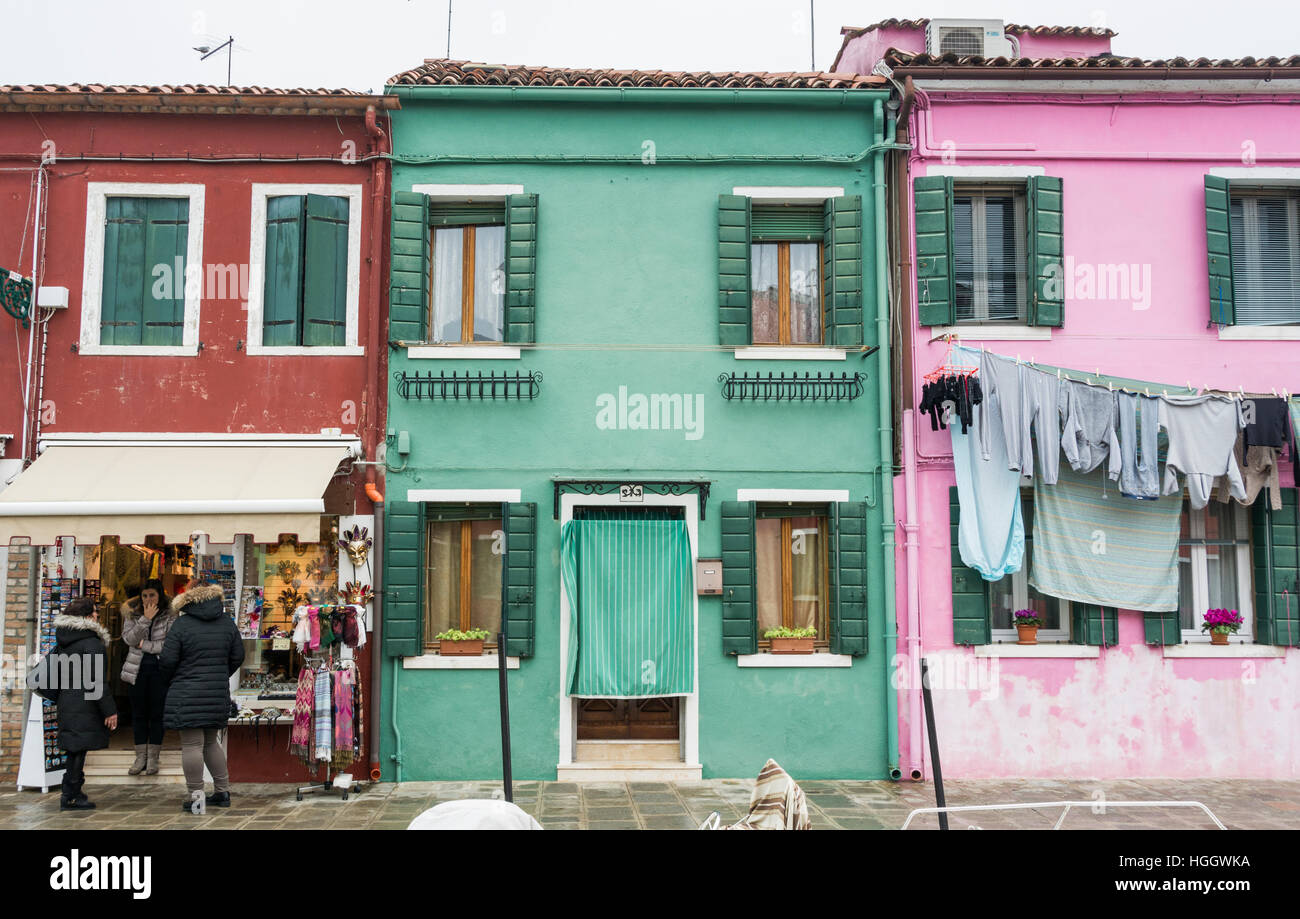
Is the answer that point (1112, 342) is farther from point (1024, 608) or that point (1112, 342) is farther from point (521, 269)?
point (521, 269)

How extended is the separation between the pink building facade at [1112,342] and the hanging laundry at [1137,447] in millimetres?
559

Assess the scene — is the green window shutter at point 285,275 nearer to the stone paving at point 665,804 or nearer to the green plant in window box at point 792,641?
the stone paving at point 665,804

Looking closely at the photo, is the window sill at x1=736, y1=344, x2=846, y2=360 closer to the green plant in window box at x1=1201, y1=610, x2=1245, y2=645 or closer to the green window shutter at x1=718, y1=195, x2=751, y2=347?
the green window shutter at x1=718, y1=195, x2=751, y2=347

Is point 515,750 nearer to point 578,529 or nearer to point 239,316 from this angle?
point 578,529

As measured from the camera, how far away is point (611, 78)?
9.63 metres

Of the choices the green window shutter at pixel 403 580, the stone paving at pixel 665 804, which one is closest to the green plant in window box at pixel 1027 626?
the stone paving at pixel 665 804

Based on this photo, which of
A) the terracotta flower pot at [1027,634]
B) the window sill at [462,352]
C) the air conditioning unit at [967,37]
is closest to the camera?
the terracotta flower pot at [1027,634]

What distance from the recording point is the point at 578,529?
30.2 feet

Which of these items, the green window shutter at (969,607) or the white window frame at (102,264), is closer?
the green window shutter at (969,607)

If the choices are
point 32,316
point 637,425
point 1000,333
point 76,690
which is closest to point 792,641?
point 637,425

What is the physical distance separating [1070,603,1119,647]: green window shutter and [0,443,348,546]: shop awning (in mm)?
7295

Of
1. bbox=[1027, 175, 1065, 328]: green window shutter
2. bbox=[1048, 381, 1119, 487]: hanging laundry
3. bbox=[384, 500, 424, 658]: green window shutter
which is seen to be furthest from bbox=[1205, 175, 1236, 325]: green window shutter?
bbox=[384, 500, 424, 658]: green window shutter

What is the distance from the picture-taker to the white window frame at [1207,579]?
31.2ft
